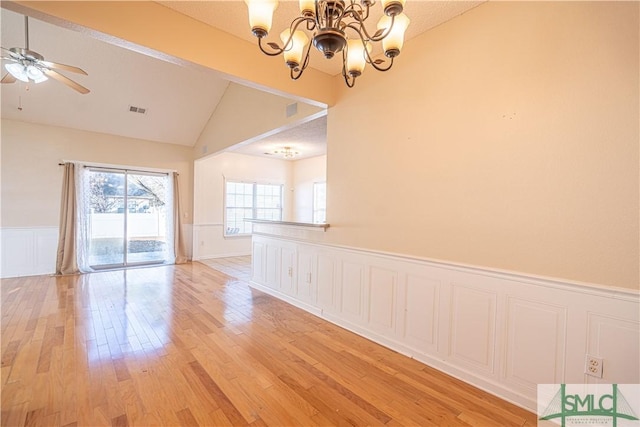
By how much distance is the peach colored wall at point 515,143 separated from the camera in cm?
154

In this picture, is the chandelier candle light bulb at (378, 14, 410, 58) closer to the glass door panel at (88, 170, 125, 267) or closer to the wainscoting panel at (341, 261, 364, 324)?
the wainscoting panel at (341, 261, 364, 324)

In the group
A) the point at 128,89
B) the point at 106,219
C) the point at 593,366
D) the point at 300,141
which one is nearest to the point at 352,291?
the point at 593,366

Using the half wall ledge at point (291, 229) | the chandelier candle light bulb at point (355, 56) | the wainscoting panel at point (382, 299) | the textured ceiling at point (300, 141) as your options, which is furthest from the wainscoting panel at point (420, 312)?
the textured ceiling at point (300, 141)

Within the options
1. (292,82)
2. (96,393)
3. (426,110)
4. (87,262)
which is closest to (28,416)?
(96,393)

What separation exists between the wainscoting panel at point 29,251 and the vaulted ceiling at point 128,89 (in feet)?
6.65

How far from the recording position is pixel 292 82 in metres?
2.79

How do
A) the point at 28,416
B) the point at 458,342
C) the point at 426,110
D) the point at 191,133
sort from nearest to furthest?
1. the point at 28,416
2. the point at 458,342
3. the point at 426,110
4. the point at 191,133

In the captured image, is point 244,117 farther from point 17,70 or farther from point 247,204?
point 247,204

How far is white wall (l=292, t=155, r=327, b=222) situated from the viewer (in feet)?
24.8

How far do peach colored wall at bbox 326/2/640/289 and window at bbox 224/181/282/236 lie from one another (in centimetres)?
533

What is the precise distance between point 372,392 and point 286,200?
666cm

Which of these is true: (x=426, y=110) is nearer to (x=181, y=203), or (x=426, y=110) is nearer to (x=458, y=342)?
(x=458, y=342)

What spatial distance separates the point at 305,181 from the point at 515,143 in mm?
6330

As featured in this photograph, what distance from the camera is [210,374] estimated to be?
213cm
